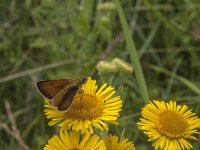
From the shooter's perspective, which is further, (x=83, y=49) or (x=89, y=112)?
(x=83, y=49)

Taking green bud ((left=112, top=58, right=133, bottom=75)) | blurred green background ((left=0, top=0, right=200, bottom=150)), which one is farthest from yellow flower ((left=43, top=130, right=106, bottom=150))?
blurred green background ((left=0, top=0, right=200, bottom=150))

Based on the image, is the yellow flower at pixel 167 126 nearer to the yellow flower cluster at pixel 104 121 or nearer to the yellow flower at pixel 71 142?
the yellow flower cluster at pixel 104 121

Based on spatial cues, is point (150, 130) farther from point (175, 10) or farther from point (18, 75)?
point (175, 10)

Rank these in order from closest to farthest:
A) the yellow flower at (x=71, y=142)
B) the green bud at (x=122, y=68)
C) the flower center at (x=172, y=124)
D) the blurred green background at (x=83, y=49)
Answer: the yellow flower at (x=71, y=142) < the flower center at (x=172, y=124) < the green bud at (x=122, y=68) < the blurred green background at (x=83, y=49)

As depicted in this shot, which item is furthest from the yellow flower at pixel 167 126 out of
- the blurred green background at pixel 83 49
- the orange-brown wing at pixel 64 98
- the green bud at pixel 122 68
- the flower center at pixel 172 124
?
the blurred green background at pixel 83 49

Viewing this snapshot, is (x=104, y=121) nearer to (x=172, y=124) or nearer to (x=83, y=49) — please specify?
(x=172, y=124)

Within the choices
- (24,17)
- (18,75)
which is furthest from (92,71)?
(24,17)

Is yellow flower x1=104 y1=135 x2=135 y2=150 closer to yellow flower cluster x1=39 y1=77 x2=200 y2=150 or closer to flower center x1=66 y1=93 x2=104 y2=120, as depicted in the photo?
yellow flower cluster x1=39 y1=77 x2=200 y2=150

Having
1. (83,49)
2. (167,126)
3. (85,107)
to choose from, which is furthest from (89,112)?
(83,49)
